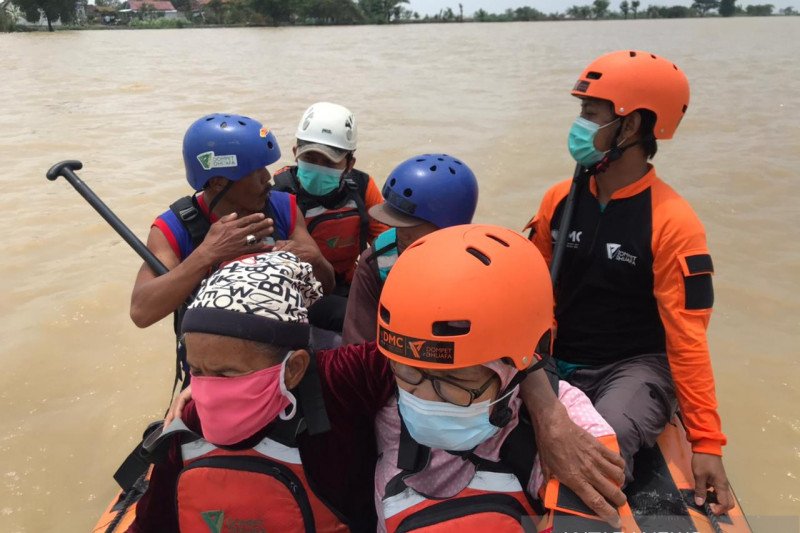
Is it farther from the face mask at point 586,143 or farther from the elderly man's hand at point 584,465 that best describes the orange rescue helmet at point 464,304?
the face mask at point 586,143

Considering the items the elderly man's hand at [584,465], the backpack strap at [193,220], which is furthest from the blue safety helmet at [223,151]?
the elderly man's hand at [584,465]

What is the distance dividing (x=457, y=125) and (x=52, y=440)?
10.8 metres

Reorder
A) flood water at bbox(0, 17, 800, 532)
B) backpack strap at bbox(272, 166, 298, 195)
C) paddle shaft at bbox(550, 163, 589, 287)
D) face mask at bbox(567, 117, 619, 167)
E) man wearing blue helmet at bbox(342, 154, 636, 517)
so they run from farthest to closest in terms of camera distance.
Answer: flood water at bbox(0, 17, 800, 532)
backpack strap at bbox(272, 166, 298, 195)
paddle shaft at bbox(550, 163, 589, 287)
face mask at bbox(567, 117, 619, 167)
man wearing blue helmet at bbox(342, 154, 636, 517)

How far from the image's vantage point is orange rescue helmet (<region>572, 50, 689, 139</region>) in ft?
8.08

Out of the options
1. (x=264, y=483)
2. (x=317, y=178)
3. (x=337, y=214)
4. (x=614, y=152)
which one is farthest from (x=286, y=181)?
(x=264, y=483)

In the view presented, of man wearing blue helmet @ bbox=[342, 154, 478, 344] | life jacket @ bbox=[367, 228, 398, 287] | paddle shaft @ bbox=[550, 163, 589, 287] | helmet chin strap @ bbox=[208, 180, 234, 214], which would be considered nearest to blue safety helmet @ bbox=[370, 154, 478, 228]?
man wearing blue helmet @ bbox=[342, 154, 478, 344]

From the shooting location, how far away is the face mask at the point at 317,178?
3346 mm

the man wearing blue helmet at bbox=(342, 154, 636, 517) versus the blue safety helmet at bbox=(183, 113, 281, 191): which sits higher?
the blue safety helmet at bbox=(183, 113, 281, 191)

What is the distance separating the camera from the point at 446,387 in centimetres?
159

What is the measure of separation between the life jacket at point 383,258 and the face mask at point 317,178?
0.95 meters

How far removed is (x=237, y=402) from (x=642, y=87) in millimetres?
1972

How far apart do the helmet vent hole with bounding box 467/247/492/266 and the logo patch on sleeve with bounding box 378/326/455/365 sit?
231 mm

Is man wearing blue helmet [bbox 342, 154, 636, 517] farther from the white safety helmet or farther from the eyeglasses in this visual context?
the white safety helmet

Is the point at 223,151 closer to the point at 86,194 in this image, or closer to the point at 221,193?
the point at 221,193
